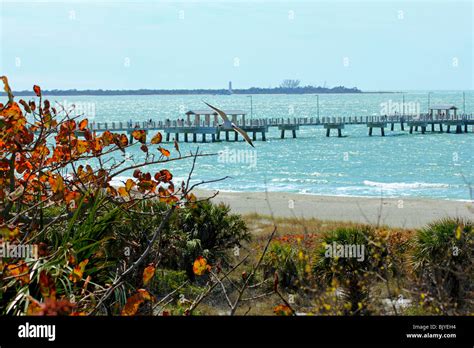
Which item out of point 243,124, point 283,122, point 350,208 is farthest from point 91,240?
point 283,122

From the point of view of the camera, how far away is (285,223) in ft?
86.2

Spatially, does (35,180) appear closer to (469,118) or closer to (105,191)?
(105,191)

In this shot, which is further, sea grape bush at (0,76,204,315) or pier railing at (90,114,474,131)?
pier railing at (90,114,474,131)

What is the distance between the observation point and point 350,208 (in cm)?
3419

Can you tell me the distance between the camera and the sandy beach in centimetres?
2997

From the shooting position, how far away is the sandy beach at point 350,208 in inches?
1180

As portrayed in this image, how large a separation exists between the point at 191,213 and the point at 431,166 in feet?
174

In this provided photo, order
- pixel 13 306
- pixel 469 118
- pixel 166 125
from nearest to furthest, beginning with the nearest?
pixel 13 306
pixel 166 125
pixel 469 118

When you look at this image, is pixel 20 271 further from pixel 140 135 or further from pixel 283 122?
pixel 283 122
